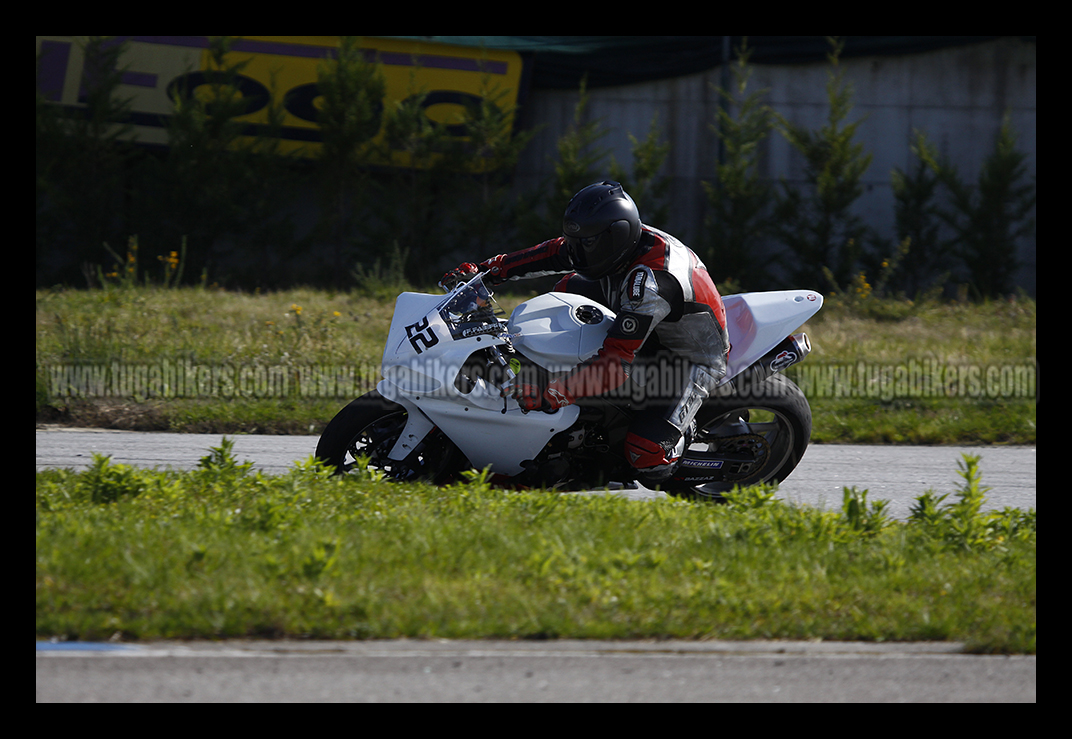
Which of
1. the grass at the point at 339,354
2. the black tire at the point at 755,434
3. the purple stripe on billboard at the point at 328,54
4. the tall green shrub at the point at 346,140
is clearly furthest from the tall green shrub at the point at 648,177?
the black tire at the point at 755,434

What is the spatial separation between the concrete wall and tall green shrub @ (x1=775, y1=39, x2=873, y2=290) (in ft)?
3.30

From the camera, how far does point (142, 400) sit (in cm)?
795

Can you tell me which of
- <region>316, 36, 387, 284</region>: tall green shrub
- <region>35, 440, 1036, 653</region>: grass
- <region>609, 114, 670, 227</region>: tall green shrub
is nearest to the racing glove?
<region>35, 440, 1036, 653</region>: grass

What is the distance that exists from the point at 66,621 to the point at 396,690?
1262 millimetres

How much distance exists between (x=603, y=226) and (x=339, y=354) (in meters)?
5.39

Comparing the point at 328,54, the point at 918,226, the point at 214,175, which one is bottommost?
the point at 918,226

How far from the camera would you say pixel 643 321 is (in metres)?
4.83

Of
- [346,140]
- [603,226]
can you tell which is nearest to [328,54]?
[346,140]

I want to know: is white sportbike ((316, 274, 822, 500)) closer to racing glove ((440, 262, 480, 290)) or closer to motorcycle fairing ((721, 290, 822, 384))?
motorcycle fairing ((721, 290, 822, 384))

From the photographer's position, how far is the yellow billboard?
15.7 m

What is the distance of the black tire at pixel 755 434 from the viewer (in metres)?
5.45

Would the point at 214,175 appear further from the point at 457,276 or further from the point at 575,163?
the point at 457,276

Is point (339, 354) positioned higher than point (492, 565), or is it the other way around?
point (339, 354)

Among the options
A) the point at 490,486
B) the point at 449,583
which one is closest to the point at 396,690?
the point at 449,583
